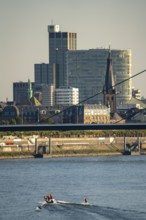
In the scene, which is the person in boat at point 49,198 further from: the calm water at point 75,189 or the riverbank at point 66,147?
the riverbank at point 66,147

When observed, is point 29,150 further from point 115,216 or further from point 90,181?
point 115,216

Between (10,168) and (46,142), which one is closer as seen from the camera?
(10,168)

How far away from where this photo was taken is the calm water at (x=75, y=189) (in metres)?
90.4

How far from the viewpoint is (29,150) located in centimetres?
16900

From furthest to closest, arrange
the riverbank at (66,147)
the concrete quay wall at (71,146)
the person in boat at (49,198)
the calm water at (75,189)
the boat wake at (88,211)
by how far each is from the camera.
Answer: the concrete quay wall at (71,146) < the riverbank at (66,147) < the person in boat at (49,198) < the calm water at (75,189) < the boat wake at (88,211)

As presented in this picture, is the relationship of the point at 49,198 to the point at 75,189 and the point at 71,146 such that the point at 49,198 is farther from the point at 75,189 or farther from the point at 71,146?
the point at 71,146

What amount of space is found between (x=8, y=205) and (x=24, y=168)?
123 ft

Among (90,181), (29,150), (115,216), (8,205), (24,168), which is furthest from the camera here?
(29,150)

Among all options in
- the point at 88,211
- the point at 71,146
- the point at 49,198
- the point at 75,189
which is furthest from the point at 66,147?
the point at 88,211

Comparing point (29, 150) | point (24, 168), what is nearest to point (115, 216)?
point (24, 168)

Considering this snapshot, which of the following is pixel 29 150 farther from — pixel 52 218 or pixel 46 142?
pixel 52 218

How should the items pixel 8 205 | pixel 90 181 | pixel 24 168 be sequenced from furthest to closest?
pixel 24 168, pixel 90 181, pixel 8 205

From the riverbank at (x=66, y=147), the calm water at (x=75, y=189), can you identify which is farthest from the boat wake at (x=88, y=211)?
the riverbank at (x=66, y=147)

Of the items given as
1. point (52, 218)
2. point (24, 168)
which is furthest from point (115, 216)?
point (24, 168)
